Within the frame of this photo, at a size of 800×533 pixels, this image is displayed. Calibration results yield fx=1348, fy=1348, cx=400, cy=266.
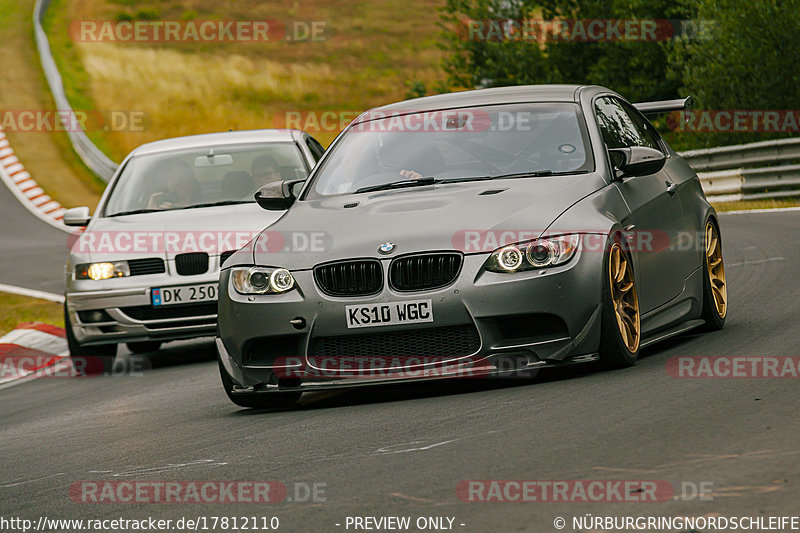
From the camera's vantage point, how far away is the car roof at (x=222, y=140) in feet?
41.0

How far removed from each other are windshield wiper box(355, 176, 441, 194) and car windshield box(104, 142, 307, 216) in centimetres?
384

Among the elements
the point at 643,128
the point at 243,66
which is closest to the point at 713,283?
the point at 643,128

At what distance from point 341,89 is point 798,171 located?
3796 centimetres

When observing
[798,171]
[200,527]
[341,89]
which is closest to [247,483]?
[200,527]

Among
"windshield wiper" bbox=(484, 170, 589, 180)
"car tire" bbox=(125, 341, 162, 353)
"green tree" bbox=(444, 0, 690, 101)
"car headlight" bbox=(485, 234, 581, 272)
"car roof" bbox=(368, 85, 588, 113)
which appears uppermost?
"car roof" bbox=(368, 85, 588, 113)

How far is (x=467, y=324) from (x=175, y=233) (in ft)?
16.0

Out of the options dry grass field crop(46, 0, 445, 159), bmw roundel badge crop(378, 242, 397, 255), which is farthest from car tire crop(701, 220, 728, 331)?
dry grass field crop(46, 0, 445, 159)

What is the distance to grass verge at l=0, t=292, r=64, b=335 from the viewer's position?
48.4 ft

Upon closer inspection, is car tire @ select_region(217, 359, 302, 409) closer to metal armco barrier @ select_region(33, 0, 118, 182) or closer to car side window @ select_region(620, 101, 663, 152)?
car side window @ select_region(620, 101, 663, 152)

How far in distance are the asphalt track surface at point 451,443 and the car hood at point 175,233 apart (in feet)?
6.02

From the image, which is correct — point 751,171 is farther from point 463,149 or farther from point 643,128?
point 463,149

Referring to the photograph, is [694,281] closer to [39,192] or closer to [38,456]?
[38,456]

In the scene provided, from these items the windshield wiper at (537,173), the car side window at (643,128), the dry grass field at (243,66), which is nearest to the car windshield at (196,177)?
the car side window at (643,128)

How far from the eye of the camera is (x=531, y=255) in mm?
6684
